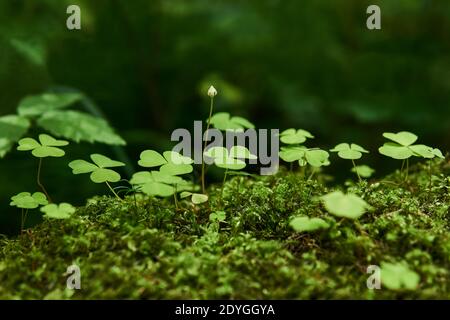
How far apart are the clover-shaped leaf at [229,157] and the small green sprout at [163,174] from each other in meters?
0.07

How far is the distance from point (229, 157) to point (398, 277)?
0.56 meters

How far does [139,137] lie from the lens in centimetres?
327

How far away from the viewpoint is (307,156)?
1.34m

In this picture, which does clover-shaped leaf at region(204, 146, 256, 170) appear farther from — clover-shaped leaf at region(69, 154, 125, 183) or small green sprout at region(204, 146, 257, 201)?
clover-shaped leaf at region(69, 154, 125, 183)

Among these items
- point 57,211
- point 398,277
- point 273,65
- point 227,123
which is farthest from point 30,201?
point 273,65

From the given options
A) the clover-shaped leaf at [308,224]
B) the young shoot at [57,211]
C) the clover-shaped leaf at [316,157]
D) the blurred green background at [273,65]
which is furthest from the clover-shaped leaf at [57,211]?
the blurred green background at [273,65]

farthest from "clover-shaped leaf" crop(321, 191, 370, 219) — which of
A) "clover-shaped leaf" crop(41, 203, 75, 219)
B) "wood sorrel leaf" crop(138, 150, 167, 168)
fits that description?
"clover-shaped leaf" crop(41, 203, 75, 219)

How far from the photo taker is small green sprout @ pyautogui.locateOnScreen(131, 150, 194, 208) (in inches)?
46.1

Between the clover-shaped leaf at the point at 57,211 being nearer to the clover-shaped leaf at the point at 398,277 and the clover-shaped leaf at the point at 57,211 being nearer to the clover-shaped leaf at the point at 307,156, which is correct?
the clover-shaped leaf at the point at 307,156

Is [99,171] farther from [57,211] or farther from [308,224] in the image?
[308,224]

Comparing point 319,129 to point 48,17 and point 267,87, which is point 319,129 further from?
point 48,17

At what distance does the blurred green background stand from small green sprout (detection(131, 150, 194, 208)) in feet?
6.45

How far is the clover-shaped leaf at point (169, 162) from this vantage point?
4.13 feet

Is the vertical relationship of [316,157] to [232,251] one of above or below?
above
